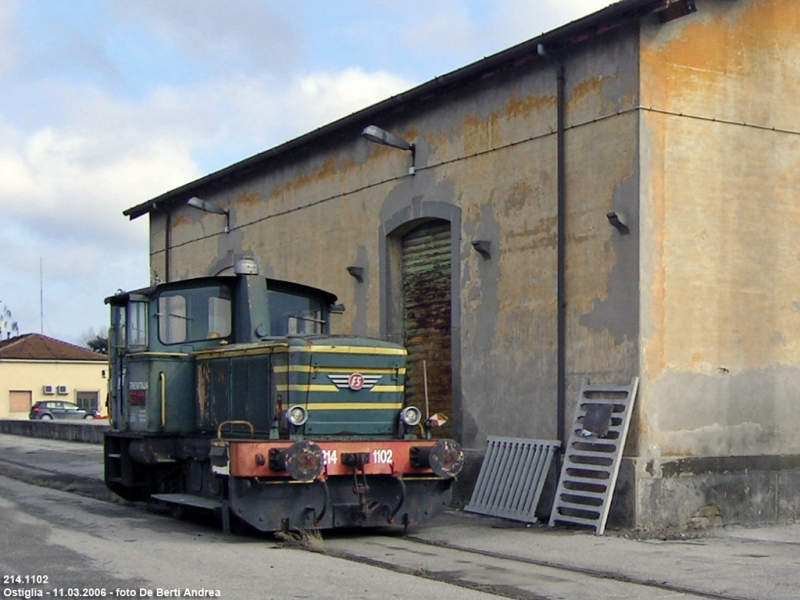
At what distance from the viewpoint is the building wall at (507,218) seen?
39.7ft

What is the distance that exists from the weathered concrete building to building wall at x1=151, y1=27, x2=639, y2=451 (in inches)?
1.1

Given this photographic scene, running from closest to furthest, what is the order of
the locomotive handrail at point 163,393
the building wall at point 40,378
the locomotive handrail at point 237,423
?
the locomotive handrail at point 237,423 < the locomotive handrail at point 163,393 < the building wall at point 40,378

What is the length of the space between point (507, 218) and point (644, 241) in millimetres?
2419

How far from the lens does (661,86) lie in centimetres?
1196

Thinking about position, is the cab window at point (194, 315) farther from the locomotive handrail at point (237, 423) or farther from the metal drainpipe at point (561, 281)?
the metal drainpipe at point (561, 281)

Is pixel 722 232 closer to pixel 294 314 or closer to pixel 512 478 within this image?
pixel 512 478

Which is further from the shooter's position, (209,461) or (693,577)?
(209,461)

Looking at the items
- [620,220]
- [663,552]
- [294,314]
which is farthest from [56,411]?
[663,552]

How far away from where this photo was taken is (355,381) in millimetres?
11172

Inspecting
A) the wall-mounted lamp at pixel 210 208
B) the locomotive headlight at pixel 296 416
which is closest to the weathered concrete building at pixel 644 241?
the locomotive headlight at pixel 296 416

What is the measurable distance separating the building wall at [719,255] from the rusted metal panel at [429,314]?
3822 mm

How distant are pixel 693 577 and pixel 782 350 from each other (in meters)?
→ 4.94

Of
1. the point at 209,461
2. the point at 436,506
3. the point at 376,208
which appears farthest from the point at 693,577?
the point at 376,208

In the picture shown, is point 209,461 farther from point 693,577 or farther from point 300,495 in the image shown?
point 693,577
